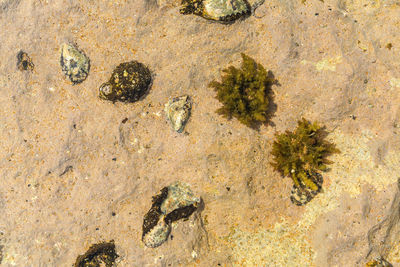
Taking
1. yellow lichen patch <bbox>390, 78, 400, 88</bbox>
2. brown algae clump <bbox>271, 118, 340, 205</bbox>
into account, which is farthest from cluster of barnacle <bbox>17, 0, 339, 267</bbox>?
yellow lichen patch <bbox>390, 78, 400, 88</bbox>

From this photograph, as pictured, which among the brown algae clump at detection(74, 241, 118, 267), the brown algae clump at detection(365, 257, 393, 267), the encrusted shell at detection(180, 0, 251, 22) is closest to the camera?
the brown algae clump at detection(365, 257, 393, 267)

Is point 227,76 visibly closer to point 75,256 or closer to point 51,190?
point 51,190

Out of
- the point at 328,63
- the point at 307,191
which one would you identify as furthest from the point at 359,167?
the point at 328,63

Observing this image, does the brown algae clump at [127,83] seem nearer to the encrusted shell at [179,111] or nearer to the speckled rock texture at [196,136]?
the speckled rock texture at [196,136]

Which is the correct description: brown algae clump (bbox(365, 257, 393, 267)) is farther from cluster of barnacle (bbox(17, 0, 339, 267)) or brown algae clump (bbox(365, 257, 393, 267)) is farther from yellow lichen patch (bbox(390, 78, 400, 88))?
yellow lichen patch (bbox(390, 78, 400, 88))

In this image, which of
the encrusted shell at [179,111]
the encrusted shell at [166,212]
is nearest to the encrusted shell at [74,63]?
the encrusted shell at [179,111]

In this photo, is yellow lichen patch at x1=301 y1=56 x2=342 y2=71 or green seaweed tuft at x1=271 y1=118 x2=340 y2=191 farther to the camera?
yellow lichen patch at x1=301 y1=56 x2=342 y2=71
